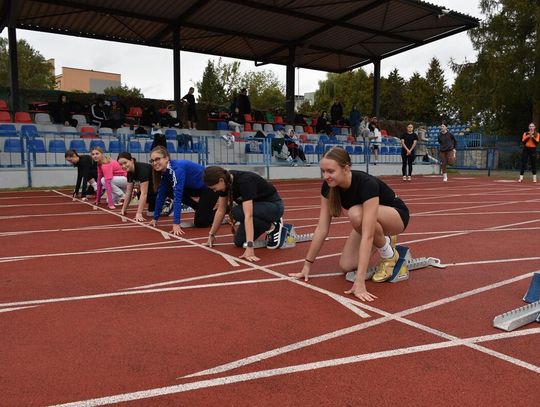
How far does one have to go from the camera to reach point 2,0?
17.5m

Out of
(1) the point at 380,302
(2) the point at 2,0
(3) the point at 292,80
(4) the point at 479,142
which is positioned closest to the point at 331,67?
(3) the point at 292,80

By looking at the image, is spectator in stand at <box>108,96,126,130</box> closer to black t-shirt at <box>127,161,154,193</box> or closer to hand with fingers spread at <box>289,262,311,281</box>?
black t-shirt at <box>127,161,154,193</box>

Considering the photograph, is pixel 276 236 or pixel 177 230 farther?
pixel 177 230

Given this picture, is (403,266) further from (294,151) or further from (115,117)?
(115,117)

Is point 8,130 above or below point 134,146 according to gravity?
above

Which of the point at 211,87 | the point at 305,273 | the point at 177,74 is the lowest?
the point at 305,273

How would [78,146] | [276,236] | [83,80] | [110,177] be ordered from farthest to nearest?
1. [83,80]
2. [78,146]
3. [110,177]
4. [276,236]

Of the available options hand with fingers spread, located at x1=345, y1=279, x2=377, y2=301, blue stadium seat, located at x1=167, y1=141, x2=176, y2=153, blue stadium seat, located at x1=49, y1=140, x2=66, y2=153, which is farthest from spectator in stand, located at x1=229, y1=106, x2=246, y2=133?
hand with fingers spread, located at x1=345, y1=279, x2=377, y2=301

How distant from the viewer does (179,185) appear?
19.8 feet

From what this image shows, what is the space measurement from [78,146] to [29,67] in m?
43.8

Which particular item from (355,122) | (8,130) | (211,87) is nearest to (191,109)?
(8,130)

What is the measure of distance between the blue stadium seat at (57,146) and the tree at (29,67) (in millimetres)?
41285

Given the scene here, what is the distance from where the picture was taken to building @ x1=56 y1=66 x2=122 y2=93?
9419cm

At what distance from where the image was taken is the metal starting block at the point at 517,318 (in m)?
2.93
